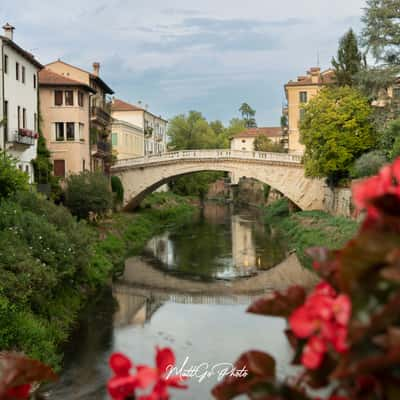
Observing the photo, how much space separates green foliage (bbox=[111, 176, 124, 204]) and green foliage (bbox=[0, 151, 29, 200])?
21.0 metres

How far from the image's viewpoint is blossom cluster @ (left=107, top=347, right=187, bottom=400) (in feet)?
5.58

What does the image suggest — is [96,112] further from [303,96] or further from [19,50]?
[303,96]

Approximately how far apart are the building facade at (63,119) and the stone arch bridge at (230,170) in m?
8.13

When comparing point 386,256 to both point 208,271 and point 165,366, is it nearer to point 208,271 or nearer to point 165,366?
point 165,366

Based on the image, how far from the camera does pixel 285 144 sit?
6378cm

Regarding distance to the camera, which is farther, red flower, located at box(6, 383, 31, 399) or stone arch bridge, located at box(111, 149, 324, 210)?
stone arch bridge, located at box(111, 149, 324, 210)

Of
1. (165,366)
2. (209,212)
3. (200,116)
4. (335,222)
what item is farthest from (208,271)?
(200,116)

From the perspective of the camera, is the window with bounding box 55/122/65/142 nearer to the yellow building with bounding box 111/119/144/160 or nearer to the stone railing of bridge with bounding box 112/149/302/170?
the stone railing of bridge with bounding box 112/149/302/170

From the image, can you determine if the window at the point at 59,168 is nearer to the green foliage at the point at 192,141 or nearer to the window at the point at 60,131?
the window at the point at 60,131

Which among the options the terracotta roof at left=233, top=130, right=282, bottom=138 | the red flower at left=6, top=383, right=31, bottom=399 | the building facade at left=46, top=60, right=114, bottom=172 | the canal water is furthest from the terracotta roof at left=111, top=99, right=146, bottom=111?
the red flower at left=6, top=383, right=31, bottom=399

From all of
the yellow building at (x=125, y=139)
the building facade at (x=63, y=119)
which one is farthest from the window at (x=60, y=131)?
the yellow building at (x=125, y=139)

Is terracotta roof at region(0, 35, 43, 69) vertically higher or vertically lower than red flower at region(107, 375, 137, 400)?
higher

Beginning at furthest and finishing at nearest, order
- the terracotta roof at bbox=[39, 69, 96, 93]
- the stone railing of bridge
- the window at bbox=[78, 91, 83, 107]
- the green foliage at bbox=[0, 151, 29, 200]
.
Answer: the stone railing of bridge
the window at bbox=[78, 91, 83, 107]
the terracotta roof at bbox=[39, 69, 96, 93]
the green foliage at bbox=[0, 151, 29, 200]

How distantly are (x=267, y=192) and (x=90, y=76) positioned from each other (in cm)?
2905
